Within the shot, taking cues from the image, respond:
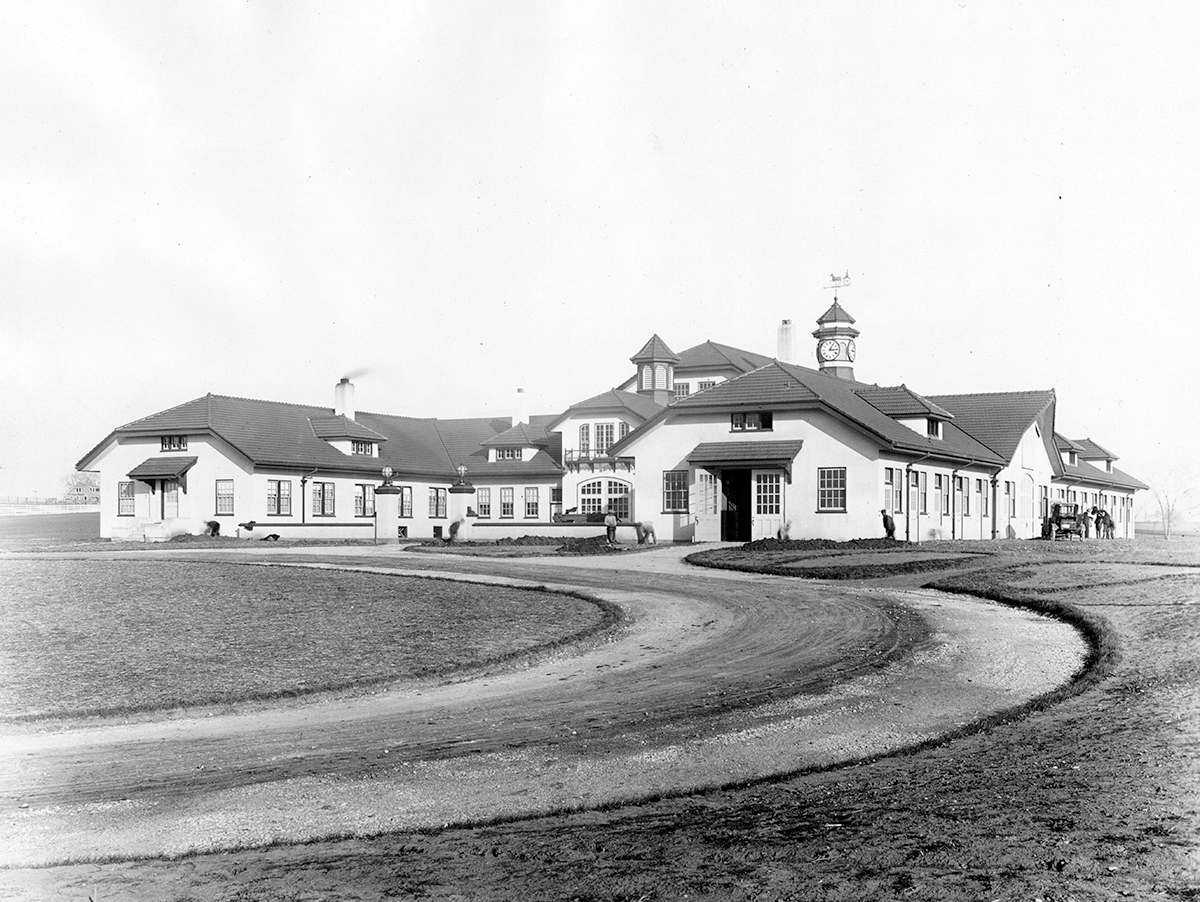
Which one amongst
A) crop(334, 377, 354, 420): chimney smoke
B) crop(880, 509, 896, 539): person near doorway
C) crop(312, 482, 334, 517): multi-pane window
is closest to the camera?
crop(880, 509, 896, 539): person near doorway

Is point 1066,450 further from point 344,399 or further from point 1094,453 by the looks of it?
point 344,399

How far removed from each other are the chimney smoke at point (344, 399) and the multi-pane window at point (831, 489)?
27.2 meters

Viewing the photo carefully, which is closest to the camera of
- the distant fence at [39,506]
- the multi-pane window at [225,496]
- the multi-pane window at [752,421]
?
the multi-pane window at [752,421]

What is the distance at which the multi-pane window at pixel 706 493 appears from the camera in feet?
131

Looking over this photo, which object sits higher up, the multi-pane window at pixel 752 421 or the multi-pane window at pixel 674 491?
the multi-pane window at pixel 752 421

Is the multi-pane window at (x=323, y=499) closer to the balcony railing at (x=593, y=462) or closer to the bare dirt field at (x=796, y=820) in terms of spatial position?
the balcony railing at (x=593, y=462)

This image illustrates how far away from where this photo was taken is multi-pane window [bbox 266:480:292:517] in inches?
1900

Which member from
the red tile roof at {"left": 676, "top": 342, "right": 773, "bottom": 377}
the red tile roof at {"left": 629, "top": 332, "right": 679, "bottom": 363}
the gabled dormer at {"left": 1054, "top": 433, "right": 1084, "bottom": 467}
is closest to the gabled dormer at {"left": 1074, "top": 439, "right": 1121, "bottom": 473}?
the gabled dormer at {"left": 1054, "top": 433, "right": 1084, "bottom": 467}

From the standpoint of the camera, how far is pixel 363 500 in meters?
53.6

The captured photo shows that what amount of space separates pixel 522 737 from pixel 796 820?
2.96 m

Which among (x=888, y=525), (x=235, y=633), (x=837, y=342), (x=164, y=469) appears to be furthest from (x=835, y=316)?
(x=235, y=633)

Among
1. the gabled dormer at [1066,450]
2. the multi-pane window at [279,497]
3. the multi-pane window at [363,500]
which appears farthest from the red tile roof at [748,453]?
the gabled dormer at [1066,450]

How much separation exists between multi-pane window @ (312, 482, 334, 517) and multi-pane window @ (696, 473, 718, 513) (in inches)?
773

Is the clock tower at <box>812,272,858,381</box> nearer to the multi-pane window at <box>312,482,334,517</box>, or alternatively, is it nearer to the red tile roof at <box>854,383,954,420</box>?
the red tile roof at <box>854,383,954,420</box>
